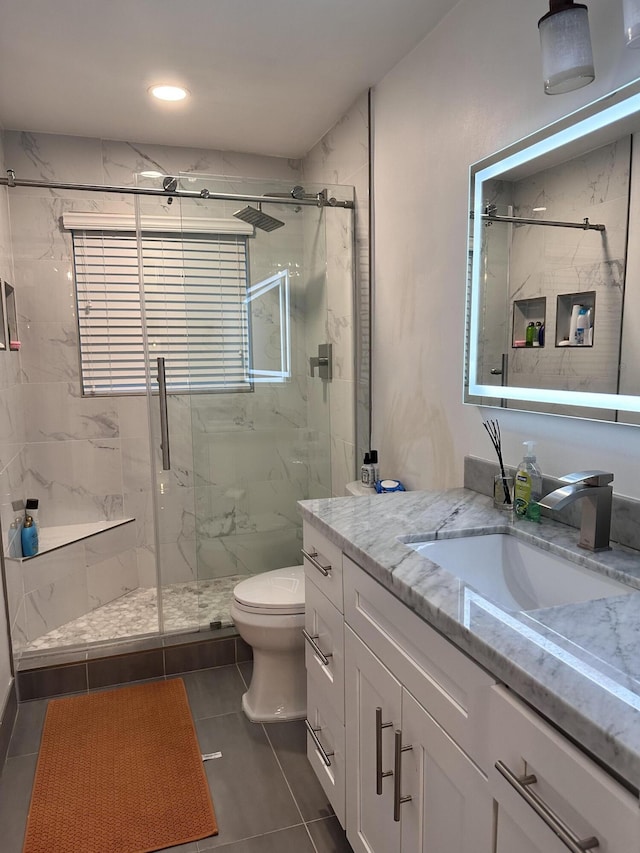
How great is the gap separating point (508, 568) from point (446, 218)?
1176 millimetres

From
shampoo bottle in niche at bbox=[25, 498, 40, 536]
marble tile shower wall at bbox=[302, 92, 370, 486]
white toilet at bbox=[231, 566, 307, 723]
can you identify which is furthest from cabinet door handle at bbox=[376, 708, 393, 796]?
shampoo bottle in niche at bbox=[25, 498, 40, 536]

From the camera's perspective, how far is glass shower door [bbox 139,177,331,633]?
263 cm

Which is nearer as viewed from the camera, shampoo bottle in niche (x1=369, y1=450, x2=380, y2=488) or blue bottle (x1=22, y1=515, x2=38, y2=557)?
shampoo bottle in niche (x1=369, y1=450, x2=380, y2=488)

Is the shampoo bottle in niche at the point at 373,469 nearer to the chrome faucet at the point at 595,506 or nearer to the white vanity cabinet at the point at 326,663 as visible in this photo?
the white vanity cabinet at the point at 326,663

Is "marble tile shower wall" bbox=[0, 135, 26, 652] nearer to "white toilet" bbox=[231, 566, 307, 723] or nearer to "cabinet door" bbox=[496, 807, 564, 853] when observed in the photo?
"white toilet" bbox=[231, 566, 307, 723]

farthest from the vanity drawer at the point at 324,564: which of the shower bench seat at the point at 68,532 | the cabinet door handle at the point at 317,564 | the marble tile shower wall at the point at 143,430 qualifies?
the shower bench seat at the point at 68,532

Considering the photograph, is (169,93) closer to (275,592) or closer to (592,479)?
(275,592)

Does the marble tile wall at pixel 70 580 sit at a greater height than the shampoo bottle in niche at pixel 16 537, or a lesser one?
lesser

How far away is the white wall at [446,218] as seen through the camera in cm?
148

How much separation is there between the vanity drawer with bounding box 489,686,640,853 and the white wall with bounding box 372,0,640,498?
27.9 inches

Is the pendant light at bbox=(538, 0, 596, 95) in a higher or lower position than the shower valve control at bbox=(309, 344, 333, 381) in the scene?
higher

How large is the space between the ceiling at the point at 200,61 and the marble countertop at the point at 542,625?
5.33 ft

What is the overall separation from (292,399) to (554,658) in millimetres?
2070

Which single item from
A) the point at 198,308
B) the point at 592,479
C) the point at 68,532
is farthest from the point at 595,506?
the point at 68,532
